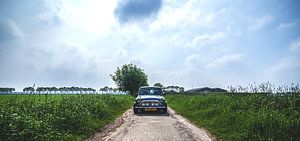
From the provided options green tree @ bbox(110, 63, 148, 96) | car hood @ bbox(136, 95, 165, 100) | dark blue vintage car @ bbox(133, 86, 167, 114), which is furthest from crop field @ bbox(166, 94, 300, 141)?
green tree @ bbox(110, 63, 148, 96)

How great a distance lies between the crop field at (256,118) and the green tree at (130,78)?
51889 millimetres

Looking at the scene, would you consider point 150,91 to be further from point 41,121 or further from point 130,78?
point 130,78

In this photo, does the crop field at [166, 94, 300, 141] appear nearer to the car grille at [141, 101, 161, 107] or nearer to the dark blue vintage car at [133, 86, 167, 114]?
the dark blue vintage car at [133, 86, 167, 114]

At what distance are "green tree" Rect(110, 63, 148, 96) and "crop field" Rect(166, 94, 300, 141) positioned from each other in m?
51.9

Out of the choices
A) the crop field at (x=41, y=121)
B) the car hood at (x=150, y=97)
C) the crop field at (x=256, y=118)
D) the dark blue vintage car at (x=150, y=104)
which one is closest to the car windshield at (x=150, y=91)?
the car hood at (x=150, y=97)

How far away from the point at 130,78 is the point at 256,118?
59.8 metres

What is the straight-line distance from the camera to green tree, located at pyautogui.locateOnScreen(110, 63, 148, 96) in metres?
71.0

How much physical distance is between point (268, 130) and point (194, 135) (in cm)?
265

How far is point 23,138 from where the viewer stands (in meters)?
8.92

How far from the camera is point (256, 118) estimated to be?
1199 centimetres

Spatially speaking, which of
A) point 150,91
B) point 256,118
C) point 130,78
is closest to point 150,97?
point 150,91

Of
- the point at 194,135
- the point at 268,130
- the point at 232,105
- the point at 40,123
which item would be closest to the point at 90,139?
the point at 40,123

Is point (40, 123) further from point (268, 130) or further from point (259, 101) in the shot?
point (259, 101)

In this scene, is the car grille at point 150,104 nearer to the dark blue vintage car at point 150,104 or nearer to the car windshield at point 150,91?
the dark blue vintage car at point 150,104
